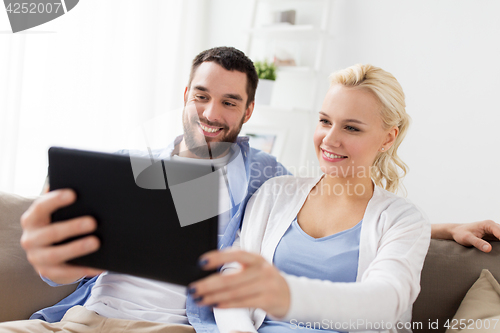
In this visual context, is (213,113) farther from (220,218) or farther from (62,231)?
(62,231)

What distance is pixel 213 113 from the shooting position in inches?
55.5

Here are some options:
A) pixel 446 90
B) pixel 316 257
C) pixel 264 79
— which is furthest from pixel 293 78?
pixel 316 257

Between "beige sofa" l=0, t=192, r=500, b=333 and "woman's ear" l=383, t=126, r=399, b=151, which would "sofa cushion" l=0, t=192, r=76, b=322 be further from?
"woman's ear" l=383, t=126, r=399, b=151

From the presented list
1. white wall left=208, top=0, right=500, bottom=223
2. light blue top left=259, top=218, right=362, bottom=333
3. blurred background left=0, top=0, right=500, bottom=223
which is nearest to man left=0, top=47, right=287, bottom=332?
Answer: light blue top left=259, top=218, right=362, bottom=333

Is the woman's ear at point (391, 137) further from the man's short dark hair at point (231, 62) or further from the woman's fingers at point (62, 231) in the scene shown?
the woman's fingers at point (62, 231)

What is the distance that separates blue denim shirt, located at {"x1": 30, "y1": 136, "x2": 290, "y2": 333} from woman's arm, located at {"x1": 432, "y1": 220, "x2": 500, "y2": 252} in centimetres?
57

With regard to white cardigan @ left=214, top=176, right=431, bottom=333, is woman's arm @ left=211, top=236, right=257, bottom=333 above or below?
below

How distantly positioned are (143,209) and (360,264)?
58 cm

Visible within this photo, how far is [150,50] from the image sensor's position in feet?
8.73

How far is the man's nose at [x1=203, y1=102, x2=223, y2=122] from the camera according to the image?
1.41 meters

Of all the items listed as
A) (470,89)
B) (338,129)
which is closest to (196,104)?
(338,129)

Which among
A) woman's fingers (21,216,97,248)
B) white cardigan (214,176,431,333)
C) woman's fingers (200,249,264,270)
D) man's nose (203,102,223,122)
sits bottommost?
white cardigan (214,176,431,333)

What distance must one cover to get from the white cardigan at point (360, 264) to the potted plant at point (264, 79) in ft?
4.23

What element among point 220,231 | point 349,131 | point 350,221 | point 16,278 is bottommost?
point 16,278
